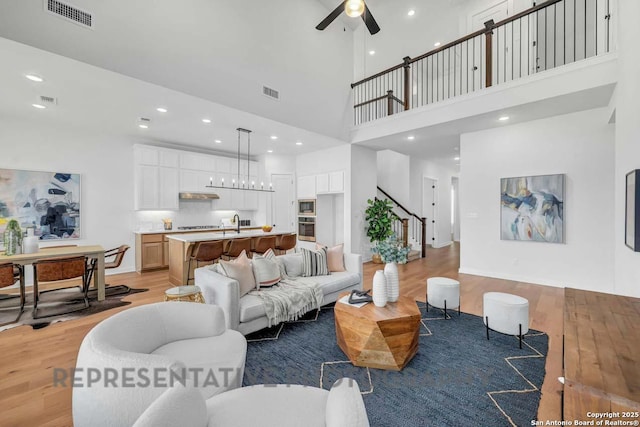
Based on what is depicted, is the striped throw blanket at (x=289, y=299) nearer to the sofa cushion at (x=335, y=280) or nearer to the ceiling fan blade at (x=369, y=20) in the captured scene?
the sofa cushion at (x=335, y=280)

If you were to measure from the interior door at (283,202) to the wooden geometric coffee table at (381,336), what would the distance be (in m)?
5.42

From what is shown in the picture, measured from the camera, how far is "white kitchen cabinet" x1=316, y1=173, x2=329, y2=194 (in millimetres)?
6836

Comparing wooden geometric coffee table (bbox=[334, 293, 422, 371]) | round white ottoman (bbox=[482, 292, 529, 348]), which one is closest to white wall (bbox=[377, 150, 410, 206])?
round white ottoman (bbox=[482, 292, 529, 348])

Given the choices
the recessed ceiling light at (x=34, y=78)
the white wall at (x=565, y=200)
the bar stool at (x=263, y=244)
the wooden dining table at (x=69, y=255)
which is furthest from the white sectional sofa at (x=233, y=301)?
the white wall at (x=565, y=200)

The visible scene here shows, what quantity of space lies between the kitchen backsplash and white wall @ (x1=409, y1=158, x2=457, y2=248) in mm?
5028

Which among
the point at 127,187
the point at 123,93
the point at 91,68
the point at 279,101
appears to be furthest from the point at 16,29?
the point at 127,187

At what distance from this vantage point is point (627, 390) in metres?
0.93

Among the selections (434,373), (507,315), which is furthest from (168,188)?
(507,315)

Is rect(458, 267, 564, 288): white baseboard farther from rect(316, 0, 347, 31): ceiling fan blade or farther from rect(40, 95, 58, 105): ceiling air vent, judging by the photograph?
rect(40, 95, 58, 105): ceiling air vent

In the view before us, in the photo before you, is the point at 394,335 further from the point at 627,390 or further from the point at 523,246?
the point at 523,246

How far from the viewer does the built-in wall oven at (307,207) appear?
7.22 m

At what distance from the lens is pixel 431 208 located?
926 centimetres

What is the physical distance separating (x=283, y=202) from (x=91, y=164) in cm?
424

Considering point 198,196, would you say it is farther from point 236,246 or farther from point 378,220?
point 378,220
